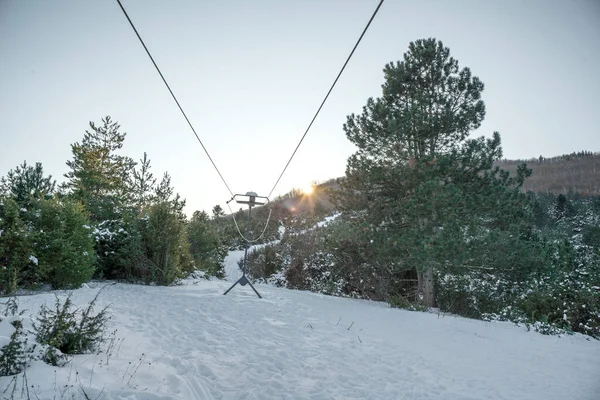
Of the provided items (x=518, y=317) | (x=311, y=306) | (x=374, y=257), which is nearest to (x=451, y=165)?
(x=374, y=257)

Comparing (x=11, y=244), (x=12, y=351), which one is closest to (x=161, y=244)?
(x=11, y=244)

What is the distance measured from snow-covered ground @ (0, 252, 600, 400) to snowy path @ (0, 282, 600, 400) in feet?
0.06

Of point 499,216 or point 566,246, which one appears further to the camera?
point 566,246

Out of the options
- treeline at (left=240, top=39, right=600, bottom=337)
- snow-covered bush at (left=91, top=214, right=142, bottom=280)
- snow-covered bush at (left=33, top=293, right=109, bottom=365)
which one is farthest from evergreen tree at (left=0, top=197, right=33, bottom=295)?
treeline at (left=240, top=39, right=600, bottom=337)

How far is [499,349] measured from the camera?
19.0 ft

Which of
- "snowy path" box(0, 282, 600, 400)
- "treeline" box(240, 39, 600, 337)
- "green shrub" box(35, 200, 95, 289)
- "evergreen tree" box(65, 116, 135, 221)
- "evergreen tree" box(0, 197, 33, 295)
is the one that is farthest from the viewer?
"evergreen tree" box(65, 116, 135, 221)

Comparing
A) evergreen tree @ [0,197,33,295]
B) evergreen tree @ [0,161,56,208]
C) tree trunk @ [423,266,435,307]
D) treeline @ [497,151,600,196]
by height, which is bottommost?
tree trunk @ [423,266,435,307]

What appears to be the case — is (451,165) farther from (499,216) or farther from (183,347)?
(183,347)

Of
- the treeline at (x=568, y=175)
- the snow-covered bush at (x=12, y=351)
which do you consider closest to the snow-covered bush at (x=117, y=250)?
the snow-covered bush at (x=12, y=351)

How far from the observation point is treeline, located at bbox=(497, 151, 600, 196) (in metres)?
59.6

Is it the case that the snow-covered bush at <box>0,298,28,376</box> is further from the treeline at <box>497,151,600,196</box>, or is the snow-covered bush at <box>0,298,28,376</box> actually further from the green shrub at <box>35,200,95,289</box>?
the treeline at <box>497,151,600,196</box>

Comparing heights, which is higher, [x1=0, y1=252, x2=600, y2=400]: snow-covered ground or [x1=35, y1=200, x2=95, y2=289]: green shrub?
[x1=35, y1=200, x2=95, y2=289]: green shrub

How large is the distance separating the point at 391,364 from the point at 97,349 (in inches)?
154

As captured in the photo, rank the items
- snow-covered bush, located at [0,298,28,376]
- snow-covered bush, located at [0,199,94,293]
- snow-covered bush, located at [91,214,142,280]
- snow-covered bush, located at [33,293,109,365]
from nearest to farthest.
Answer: snow-covered bush, located at [0,298,28,376] → snow-covered bush, located at [33,293,109,365] → snow-covered bush, located at [0,199,94,293] → snow-covered bush, located at [91,214,142,280]
